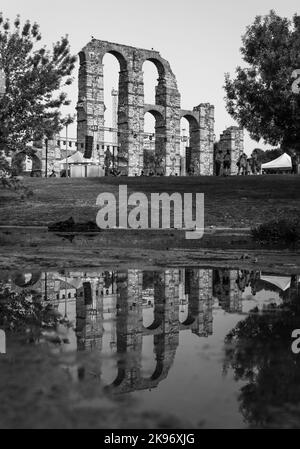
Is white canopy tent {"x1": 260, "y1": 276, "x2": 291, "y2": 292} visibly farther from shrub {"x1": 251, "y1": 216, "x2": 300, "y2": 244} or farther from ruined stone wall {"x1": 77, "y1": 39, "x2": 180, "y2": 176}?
ruined stone wall {"x1": 77, "y1": 39, "x2": 180, "y2": 176}

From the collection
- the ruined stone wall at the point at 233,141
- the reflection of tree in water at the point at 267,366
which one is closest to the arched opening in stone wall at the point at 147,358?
the reflection of tree in water at the point at 267,366

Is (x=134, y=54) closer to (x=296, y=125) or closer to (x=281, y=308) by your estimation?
(x=296, y=125)

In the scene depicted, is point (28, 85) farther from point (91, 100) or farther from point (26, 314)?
point (91, 100)

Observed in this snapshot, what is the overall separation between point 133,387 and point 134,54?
49233 millimetres

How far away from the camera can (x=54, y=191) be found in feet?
73.2

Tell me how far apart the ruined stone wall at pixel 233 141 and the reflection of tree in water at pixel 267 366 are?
53.3m

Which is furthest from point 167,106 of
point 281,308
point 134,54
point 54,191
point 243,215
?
point 281,308

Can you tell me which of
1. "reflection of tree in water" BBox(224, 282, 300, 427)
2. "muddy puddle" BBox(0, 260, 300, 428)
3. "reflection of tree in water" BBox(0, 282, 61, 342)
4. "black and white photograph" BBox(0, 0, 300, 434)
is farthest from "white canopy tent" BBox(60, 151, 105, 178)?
"reflection of tree in water" BBox(224, 282, 300, 427)

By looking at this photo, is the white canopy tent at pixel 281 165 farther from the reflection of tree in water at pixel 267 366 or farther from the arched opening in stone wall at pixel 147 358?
the arched opening in stone wall at pixel 147 358

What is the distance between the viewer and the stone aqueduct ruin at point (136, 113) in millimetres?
46500

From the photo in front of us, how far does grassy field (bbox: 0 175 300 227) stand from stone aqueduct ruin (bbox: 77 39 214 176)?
19.9 meters

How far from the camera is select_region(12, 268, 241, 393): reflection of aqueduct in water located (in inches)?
113

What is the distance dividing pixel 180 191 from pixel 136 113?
2873cm
